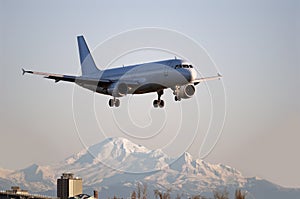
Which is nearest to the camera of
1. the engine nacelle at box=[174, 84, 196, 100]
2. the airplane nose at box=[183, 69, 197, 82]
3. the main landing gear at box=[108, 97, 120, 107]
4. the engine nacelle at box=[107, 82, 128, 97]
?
the airplane nose at box=[183, 69, 197, 82]

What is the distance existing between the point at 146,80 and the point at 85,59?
4605 centimetres

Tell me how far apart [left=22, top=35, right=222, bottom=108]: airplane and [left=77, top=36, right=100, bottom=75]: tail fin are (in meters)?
18.8

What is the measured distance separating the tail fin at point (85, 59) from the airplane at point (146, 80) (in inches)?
741

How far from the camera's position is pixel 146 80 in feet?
446

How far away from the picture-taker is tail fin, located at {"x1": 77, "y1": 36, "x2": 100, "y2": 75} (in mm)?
170625

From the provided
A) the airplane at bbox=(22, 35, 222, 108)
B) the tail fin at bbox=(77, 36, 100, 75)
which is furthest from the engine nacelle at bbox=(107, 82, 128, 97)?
the tail fin at bbox=(77, 36, 100, 75)

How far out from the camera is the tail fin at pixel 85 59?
170625 mm

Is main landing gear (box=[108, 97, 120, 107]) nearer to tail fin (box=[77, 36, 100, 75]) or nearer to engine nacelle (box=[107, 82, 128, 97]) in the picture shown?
engine nacelle (box=[107, 82, 128, 97])

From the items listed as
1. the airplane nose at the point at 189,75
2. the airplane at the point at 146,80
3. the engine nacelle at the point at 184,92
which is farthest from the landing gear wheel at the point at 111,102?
the airplane nose at the point at 189,75

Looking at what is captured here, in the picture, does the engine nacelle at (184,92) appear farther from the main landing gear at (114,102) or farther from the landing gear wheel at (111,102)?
the landing gear wheel at (111,102)

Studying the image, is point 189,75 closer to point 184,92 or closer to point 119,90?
point 184,92

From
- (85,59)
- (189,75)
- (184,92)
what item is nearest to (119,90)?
(184,92)

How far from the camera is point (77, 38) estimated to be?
18950cm

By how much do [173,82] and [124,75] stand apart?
12.7 m
